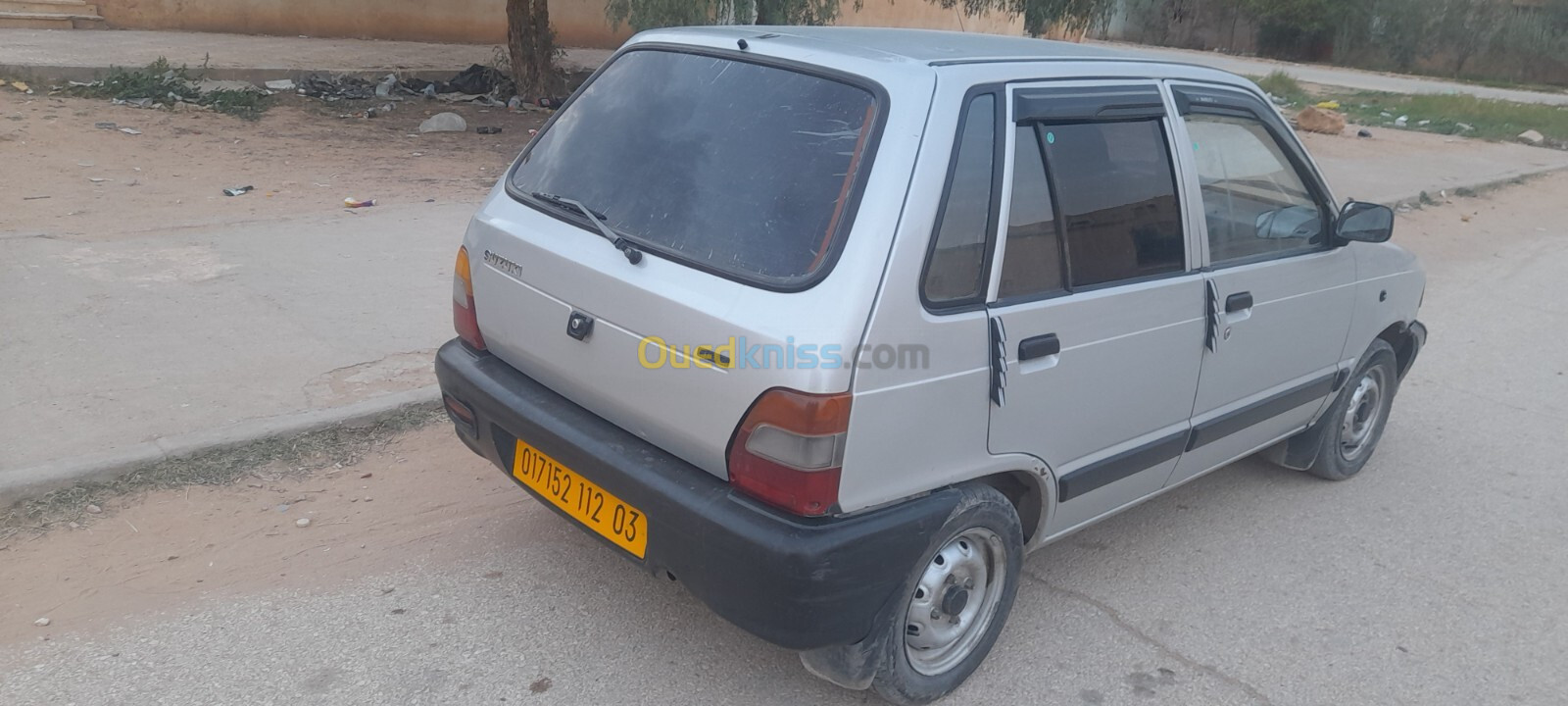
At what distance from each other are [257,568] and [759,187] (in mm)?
2068

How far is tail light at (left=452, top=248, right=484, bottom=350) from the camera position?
10.8 ft

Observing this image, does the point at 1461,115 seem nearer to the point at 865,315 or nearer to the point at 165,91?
the point at 165,91

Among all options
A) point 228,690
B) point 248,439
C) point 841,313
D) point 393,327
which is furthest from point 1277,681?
point 393,327

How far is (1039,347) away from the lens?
278 cm

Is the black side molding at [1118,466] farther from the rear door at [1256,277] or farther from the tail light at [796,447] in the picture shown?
the tail light at [796,447]

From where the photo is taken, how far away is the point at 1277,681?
10.4 ft

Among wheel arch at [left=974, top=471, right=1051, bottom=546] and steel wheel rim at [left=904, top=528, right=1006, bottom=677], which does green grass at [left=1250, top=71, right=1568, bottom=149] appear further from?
steel wheel rim at [left=904, top=528, right=1006, bottom=677]

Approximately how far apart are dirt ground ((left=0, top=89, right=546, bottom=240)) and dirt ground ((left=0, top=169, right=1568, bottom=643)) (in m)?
3.56

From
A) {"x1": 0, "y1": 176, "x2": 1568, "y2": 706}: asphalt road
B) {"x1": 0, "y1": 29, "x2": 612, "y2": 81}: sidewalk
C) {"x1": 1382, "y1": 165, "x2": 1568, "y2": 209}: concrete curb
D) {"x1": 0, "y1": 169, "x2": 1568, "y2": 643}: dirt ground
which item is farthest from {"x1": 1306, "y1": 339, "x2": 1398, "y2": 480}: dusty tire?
{"x1": 0, "y1": 29, "x2": 612, "y2": 81}: sidewalk

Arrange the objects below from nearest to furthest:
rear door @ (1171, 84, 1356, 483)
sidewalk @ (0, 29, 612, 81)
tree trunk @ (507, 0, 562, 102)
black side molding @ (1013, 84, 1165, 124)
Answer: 1. black side molding @ (1013, 84, 1165, 124)
2. rear door @ (1171, 84, 1356, 483)
3. sidewalk @ (0, 29, 612, 81)
4. tree trunk @ (507, 0, 562, 102)

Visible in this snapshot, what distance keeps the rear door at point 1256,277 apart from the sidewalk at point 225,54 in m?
11.2

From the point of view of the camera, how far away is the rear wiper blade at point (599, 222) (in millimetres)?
2732

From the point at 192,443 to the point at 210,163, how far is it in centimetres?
567

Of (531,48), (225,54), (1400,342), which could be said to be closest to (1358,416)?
(1400,342)
